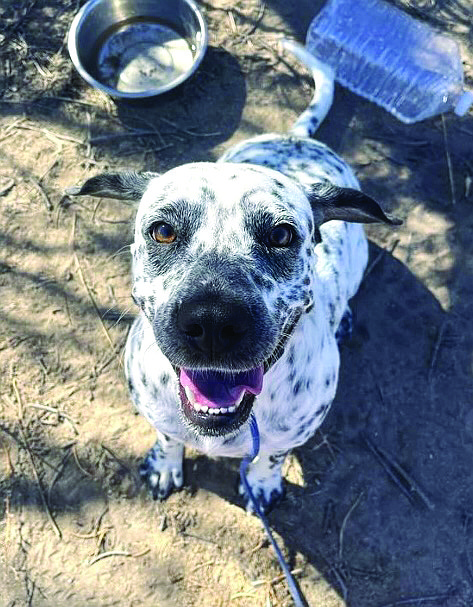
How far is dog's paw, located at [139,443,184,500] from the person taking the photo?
4720 millimetres

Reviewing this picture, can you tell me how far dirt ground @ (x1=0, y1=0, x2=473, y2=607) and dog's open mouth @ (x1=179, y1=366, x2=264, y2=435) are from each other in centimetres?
207

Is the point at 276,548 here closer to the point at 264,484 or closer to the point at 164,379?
the point at 264,484

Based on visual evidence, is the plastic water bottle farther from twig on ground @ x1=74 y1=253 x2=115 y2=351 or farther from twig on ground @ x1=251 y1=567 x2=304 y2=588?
twig on ground @ x1=251 y1=567 x2=304 y2=588

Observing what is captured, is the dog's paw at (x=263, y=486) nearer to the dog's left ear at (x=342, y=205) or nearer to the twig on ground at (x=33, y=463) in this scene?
the twig on ground at (x=33, y=463)

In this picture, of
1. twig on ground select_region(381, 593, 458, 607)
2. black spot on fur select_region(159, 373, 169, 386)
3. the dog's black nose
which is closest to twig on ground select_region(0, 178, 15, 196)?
black spot on fur select_region(159, 373, 169, 386)

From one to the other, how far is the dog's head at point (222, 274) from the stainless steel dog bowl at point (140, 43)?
342cm

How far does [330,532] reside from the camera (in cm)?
481

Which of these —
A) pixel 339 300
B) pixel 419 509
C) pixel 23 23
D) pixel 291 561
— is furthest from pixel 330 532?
pixel 23 23

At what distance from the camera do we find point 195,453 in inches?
194

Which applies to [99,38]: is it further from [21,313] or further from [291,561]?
[291,561]

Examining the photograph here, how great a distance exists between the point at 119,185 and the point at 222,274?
1077mm

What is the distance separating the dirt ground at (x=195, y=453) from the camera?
4.69 metres

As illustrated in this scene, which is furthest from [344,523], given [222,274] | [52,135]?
[52,135]

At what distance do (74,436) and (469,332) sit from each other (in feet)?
11.2
